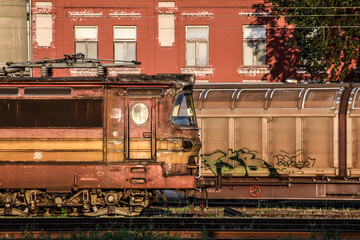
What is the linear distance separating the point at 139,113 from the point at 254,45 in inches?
575

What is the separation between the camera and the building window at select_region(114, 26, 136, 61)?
94.2ft

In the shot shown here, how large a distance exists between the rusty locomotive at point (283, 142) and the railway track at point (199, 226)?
10.2ft

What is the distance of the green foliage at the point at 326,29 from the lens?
2539 centimetres

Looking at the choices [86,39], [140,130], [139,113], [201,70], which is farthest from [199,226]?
[86,39]

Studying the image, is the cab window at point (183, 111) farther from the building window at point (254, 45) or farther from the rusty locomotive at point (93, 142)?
the building window at point (254, 45)

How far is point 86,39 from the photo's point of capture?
94.5 feet

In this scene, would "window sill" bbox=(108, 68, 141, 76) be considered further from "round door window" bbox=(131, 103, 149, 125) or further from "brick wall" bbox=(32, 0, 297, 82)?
Result: "round door window" bbox=(131, 103, 149, 125)

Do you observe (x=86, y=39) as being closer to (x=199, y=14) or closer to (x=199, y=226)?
(x=199, y=14)

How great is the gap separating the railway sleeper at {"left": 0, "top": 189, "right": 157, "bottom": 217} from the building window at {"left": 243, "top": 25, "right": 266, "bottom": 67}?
47.9 feet

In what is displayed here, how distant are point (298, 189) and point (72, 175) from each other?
667cm

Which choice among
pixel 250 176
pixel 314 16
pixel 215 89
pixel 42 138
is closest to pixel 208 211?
pixel 250 176

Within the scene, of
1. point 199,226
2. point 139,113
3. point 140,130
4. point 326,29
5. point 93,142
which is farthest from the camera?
point 326,29

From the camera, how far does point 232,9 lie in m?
28.7

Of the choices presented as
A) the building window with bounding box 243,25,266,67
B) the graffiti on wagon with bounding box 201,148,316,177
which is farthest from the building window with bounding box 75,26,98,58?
the graffiti on wagon with bounding box 201,148,316,177
